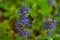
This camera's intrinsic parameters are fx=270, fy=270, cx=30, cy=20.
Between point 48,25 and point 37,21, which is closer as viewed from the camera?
point 48,25

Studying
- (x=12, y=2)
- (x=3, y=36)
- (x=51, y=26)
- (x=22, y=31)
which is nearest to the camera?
(x=51, y=26)

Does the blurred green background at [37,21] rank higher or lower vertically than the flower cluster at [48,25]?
higher

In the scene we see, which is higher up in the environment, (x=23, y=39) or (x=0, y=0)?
(x=0, y=0)

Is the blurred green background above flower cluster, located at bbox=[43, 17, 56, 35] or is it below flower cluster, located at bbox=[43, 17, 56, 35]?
above

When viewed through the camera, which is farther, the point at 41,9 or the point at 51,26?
the point at 41,9

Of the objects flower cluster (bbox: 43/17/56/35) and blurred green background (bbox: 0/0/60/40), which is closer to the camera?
flower cluster (bbox: 43/17/56/35)

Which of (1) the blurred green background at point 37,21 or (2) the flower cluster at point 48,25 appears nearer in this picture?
(2) the flower cluster at point 48,25

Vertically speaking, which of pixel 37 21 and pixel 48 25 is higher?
pixel 37 21

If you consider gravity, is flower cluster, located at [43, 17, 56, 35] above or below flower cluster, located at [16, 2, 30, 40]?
below

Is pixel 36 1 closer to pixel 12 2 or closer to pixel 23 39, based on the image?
pixel 23 39

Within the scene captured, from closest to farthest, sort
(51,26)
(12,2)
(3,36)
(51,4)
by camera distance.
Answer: (51,26)
(3,36)
(51,4)
(12,2)

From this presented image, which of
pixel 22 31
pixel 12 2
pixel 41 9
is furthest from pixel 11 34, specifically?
pixel 12 2
